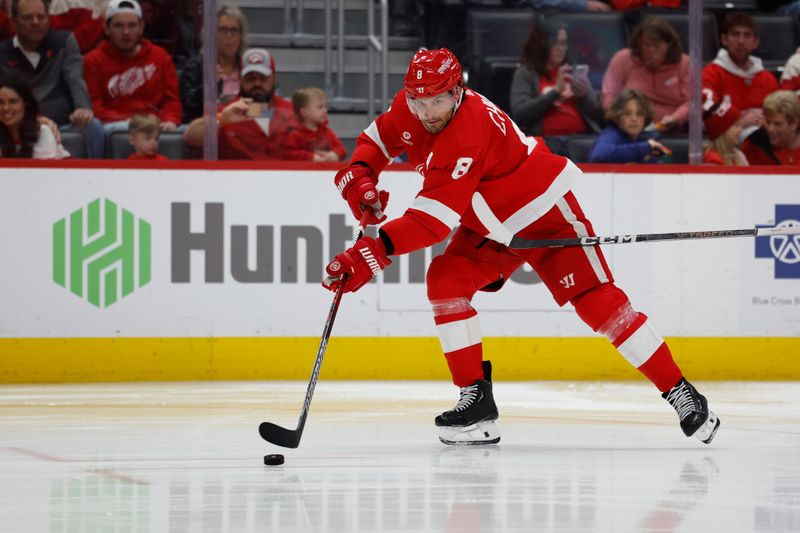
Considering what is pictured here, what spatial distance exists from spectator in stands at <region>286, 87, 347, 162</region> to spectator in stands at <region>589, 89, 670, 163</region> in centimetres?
119

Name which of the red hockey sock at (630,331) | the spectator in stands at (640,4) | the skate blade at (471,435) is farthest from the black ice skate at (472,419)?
the spectator in stands at (640,4)

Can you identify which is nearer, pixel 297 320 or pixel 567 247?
pixel 567 247

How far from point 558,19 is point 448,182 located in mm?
2652

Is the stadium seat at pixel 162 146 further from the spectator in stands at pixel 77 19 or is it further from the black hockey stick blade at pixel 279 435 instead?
the black hockey stick blade at pixel 279 435

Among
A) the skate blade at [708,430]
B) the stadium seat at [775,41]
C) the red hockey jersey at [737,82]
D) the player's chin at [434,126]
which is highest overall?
the stadium seat at [775,41]

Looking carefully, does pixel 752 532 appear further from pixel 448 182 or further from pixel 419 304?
pixel 419 304

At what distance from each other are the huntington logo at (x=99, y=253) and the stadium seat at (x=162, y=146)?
0.23 m

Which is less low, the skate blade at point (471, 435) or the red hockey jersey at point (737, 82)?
the red hockey jersey at point (737, 82)

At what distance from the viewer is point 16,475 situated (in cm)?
330

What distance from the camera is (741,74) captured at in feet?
20.1

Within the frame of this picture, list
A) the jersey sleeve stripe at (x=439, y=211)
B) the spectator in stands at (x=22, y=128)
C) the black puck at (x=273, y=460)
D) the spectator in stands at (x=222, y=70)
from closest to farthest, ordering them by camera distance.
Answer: the black puck at (x=273, y=460) → the jersey sleeve stripe at (x=439, y=211) → the spectator in stands at (x=22, y=128) → the spectator in stands at (x=222, y=70)

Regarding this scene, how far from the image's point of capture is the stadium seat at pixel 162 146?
5.74 metres

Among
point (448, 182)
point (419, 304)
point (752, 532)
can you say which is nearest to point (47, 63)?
point (419, 304)

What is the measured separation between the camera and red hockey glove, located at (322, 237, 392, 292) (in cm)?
348
